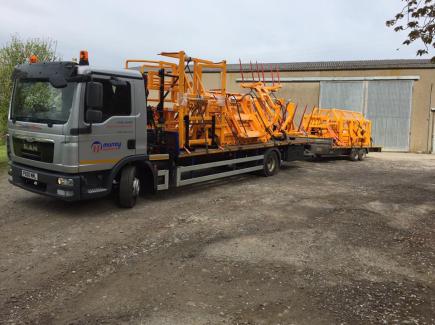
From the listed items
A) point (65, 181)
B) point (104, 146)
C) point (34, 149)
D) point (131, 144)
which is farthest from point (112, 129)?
point (34, 149)

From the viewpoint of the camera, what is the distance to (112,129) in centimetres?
705

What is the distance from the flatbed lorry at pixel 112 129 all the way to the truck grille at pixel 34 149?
0.6 inches

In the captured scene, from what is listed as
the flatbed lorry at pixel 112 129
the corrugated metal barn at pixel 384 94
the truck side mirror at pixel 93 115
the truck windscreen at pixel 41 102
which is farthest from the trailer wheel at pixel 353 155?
the truck windscreen at pixel 41 102

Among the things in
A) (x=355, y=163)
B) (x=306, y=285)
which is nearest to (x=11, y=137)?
(x=306, y=285)

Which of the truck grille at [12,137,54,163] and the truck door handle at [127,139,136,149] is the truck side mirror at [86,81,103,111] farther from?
the truck door handle at [127,139,136,149]

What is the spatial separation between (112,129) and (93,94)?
2.60 feet

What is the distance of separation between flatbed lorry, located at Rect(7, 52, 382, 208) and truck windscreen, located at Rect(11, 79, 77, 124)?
2cm

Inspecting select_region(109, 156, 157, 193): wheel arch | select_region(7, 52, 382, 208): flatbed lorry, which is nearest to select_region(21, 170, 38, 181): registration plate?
select_region(7, 52, 382, 208): flatbed lorry

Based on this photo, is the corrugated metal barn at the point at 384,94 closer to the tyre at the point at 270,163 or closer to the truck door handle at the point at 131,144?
the tyre at the point at 270,163

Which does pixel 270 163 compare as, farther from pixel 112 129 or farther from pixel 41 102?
pixel 41 102

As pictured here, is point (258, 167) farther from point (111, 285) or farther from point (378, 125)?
point (378, 125)

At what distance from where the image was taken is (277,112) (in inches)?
480

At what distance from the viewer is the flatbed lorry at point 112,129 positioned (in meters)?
6.55

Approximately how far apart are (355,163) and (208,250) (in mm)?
12864
